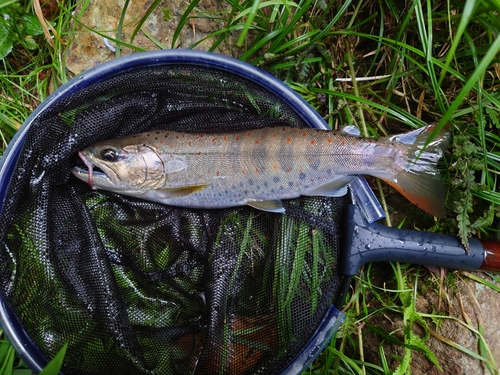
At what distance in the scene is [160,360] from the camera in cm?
222

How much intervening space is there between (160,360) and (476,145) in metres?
2.34

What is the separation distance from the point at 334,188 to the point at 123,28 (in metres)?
1.77

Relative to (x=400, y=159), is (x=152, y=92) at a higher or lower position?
higher

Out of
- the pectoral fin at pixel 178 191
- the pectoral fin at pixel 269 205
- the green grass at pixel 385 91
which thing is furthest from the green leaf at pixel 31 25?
the pectoral fin at pixel 269 205

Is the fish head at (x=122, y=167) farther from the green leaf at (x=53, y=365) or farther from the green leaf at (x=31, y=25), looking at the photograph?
the green leaf at (x=53, y=365)

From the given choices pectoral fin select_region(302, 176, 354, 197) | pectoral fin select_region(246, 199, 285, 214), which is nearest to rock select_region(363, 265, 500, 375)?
pectoral fin select_region(302, 176, 354, 197)

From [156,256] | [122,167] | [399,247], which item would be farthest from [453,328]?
[122,167]

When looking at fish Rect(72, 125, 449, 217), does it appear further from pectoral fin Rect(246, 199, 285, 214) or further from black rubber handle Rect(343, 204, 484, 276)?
black rubber handle Rect(343, 204, 484, 276)

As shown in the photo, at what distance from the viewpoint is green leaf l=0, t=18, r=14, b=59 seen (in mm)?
2656

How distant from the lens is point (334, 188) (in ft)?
7.84

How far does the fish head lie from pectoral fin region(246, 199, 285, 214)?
0.57 meters

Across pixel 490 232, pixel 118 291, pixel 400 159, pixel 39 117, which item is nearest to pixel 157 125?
pixel 39 117

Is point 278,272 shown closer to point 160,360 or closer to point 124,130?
point 160,360

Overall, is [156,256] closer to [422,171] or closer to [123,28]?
[123,28]
